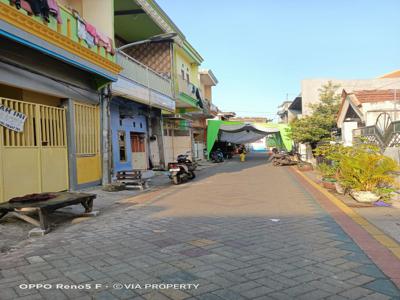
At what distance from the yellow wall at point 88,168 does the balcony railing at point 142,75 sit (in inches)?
147

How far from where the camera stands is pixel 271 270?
4445mm

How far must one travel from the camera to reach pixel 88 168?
12.8m

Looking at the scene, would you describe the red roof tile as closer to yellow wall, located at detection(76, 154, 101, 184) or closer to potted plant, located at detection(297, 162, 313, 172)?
potted plant, located at detection(297, 162, 313, 172)

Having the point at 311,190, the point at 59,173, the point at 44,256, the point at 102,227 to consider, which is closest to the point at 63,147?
the point at 59,173

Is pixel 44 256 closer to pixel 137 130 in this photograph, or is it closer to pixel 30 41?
pixel 30 41

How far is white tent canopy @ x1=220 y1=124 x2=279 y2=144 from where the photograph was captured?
35.0m

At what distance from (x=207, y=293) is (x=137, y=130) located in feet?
53.6

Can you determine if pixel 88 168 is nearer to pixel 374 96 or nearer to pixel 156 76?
pixel 156 76

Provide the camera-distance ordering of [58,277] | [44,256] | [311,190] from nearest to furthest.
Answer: [58,277], [44,256], [311,190]

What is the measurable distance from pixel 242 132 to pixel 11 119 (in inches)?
1202

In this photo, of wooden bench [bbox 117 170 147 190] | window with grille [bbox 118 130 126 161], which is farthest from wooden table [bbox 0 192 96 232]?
window with grille [bbox 118 130 126 161]

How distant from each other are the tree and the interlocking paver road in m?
14.3

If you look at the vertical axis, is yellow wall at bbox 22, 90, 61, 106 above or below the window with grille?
above

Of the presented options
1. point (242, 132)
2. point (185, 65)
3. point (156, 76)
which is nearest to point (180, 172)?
point (156, 76)
